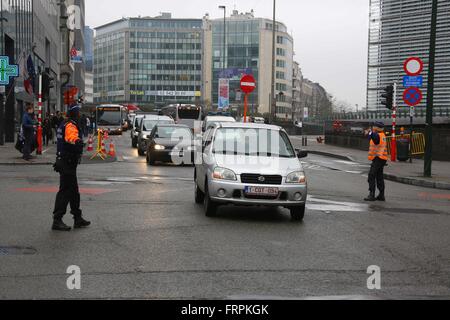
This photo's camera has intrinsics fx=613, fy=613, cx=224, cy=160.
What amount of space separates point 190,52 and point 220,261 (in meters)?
158

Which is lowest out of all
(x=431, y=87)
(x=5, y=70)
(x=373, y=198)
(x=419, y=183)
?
(x=419, y=183)

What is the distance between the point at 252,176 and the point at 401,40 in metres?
35.3

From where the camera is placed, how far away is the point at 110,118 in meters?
51.3

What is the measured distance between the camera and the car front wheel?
1030cm

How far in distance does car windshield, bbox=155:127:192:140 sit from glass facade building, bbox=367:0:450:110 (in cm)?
2105

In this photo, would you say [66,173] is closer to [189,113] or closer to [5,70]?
[5,70]

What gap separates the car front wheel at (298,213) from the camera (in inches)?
405

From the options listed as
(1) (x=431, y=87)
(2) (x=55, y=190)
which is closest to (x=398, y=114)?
(1) (x=431, y=87)

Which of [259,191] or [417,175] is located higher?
[259,191]

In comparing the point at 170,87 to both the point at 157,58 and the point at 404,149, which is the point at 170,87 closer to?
the point at 157,58

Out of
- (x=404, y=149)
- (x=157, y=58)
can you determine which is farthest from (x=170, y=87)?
(x=404, y=149)

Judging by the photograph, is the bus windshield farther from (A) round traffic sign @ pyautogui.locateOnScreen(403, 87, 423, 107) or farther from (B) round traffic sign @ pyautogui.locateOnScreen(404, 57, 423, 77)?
(B) round traffic sign @ pyautogui.locateOnScreen(404, 57, 423, 77)

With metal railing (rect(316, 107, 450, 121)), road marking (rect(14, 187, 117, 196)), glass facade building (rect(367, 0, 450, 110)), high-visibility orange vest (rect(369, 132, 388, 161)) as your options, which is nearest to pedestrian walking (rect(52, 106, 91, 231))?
road marking (rect(14, 187, 117, 196))

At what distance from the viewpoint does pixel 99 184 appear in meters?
15.2
